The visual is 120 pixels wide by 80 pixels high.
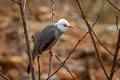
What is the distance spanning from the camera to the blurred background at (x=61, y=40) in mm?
7324

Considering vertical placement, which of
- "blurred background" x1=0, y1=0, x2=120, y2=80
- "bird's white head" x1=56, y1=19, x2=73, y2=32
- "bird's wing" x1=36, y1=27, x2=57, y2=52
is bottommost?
"blurred background" x1=0, y1=0, x2=120, y2=80

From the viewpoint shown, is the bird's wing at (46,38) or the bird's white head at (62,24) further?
the bird's white head at (62,24)

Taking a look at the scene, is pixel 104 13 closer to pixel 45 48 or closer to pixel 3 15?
pixel 3 15

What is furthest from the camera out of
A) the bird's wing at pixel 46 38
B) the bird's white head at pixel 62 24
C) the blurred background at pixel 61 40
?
the blurred background at pixel 61 40

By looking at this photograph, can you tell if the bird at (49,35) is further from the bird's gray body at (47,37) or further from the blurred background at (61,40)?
the blurred background at (61,40)

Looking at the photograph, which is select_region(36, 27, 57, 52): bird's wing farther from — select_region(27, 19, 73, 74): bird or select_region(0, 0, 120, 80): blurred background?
select_region(0, 0, 120, 80): blurred background

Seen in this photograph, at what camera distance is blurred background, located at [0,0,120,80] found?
24.0 ft

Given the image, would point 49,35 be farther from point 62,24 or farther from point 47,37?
point 62,24

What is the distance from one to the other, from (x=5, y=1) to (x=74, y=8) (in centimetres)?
230

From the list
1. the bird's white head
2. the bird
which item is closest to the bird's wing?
the bird

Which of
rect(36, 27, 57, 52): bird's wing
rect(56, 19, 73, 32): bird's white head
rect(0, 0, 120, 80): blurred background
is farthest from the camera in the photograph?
rect(0, 0, 120, 80): blurred background

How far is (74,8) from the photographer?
33.1ft

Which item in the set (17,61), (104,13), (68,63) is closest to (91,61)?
(68,63)

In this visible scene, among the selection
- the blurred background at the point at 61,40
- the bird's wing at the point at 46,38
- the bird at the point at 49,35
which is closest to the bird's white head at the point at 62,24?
the bird at the point at 49,35
